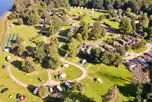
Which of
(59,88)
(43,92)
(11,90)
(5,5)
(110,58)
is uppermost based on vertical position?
(5,5)

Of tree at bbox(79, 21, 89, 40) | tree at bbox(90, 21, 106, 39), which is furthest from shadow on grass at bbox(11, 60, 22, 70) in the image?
tree at bbox(90, 21, 106, 39)

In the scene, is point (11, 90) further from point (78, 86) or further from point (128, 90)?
point (128, 90)

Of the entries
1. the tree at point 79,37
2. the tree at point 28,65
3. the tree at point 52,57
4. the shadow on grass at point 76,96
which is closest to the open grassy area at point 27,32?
the tree at point 79,37

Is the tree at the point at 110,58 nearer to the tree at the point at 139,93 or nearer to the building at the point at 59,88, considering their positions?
the tree at the point at 139,93

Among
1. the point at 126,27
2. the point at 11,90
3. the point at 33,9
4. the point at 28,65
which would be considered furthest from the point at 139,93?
the point at 33,9

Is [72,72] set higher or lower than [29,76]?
lower

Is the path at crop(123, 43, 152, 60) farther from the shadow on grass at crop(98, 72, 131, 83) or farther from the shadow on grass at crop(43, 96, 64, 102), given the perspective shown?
the shadow on grass at crop(43, 96, 64, 102)

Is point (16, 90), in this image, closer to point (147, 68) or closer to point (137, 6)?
point (147, 68)

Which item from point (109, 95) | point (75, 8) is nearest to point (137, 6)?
point (75, 8)
